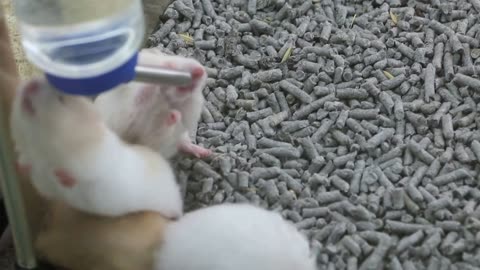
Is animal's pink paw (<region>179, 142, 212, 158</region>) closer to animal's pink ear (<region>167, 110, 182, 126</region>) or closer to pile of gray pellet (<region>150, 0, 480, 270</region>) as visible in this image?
pile of gray pellet (<region>150, 0, 480, 270</region>)

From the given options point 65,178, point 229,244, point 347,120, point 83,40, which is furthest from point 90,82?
point 347,120

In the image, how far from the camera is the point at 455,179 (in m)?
1.45

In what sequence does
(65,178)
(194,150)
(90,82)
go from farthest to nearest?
(194,150)
(65,178)
(90,82)

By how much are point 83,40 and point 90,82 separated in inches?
2.3

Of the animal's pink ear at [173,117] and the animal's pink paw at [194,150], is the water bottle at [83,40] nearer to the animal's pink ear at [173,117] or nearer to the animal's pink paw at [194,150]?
the animal's pink ear at [173,117]

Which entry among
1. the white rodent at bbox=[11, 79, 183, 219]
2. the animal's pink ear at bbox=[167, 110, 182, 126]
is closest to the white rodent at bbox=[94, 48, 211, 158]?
the animal's pink ear at bbox=[167, 110, 182, 126]

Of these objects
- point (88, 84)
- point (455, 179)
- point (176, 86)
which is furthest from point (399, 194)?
point (88, 84)

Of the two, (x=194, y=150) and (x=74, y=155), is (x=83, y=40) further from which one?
(x=194, y=150)

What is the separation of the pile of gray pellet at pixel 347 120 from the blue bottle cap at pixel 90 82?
46 cm

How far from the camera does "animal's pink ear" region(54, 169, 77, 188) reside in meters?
1.09

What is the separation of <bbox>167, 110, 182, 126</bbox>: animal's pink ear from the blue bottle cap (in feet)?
0.95

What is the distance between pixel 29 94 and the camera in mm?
1069

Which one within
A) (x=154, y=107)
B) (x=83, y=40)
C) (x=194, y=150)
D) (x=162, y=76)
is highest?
(x=83, y=40)

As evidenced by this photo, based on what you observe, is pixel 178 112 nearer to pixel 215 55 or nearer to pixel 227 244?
pixel 227 244
